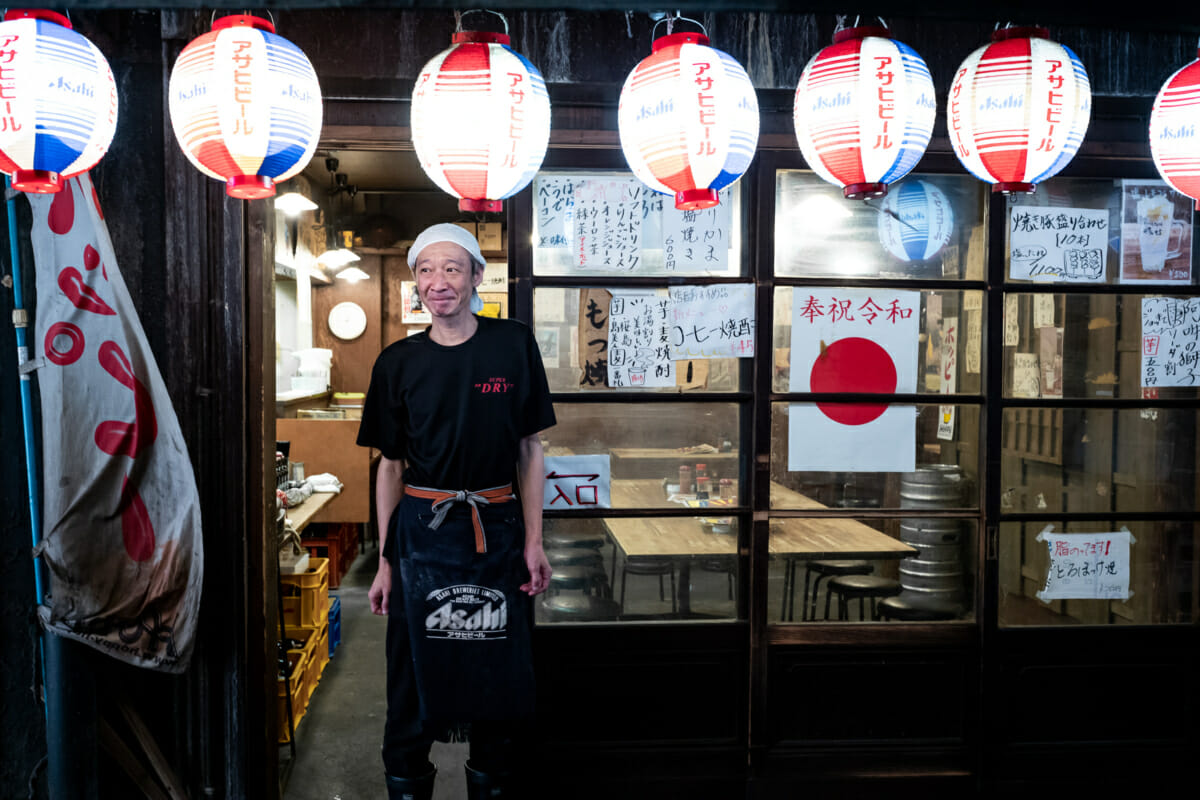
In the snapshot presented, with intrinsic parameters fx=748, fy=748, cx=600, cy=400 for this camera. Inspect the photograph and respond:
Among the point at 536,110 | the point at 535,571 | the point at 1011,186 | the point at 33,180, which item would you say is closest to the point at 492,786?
the point at 535,571

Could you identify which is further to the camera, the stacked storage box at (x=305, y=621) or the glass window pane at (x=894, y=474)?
the stacked storage box at (x=305, y=621)

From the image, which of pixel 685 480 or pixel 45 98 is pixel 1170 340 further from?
pixel 45 98

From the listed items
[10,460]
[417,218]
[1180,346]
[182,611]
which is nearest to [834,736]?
[1180,346]

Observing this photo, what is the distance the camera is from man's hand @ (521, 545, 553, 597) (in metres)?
3.13

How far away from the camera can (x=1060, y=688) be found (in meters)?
3.79

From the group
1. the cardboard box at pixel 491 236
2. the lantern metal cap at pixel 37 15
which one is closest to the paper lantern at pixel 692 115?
→ the lantern metal cap at pixel 37 15

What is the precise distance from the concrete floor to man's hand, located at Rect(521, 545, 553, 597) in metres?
1.48

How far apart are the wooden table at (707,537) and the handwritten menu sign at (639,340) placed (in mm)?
522

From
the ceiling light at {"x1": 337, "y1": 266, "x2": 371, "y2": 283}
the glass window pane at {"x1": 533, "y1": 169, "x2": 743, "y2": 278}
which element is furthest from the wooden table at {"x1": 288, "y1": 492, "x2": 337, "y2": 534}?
the ceiling light at {"x1": 337, "y1": 266, "x2": 371, "y2": 283}

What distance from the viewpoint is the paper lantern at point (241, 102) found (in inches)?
94.0

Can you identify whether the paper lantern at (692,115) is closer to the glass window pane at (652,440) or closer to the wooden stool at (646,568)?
the glass window pane at (652,440)

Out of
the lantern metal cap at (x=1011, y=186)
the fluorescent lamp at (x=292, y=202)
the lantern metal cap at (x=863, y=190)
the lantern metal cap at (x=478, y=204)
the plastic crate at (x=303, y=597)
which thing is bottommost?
the plastic crate at (x=303, y=597)

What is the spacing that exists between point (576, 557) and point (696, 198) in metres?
1.92

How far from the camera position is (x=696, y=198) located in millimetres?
2621
